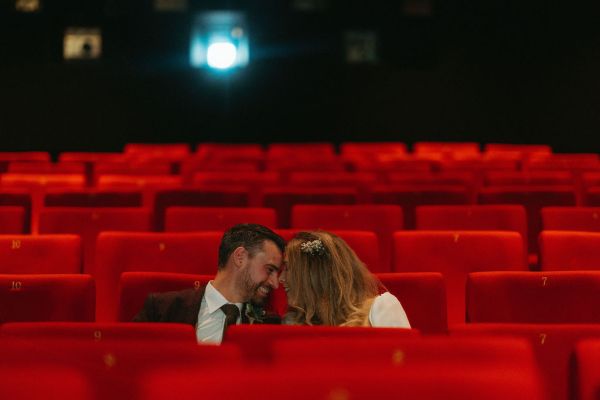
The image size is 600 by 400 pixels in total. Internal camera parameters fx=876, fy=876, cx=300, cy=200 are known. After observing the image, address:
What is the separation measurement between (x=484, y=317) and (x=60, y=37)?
803 centimetres

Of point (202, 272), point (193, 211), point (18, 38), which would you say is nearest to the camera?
point (202, 272)

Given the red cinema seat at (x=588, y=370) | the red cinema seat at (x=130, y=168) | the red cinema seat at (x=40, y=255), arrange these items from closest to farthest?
1. the red cinema seat at (x=588, y=370)
2. the red cinema seat at (x=40, y=255)
3. the red cinema seat at (x=130, y=168)

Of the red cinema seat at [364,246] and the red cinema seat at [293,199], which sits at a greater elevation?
the red cinema seat at [293,199]

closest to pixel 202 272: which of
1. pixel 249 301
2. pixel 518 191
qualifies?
pixel 249 301

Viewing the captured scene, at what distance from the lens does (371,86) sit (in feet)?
32.1

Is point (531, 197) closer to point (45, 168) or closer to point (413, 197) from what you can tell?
point (413, 197)

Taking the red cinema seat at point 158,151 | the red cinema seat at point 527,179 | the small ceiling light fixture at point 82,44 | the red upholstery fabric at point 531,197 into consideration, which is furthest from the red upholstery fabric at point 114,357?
the small ceiling light fixture at point 82,44

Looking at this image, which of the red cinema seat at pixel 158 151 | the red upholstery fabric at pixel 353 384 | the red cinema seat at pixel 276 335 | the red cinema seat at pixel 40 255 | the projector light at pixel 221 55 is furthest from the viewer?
the projector light at pixel 221 55

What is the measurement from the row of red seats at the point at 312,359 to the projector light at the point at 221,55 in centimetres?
815

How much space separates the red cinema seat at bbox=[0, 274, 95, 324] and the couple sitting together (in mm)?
164

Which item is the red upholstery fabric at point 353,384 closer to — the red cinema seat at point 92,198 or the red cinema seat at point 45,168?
the red cinema seat at point 92,198

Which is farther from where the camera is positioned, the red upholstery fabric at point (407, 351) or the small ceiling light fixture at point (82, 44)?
the small ceiling light fixture at point (82, 44)

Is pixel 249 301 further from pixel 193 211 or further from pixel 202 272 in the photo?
pixel 193 211

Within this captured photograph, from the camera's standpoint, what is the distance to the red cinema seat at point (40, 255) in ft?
9.73
